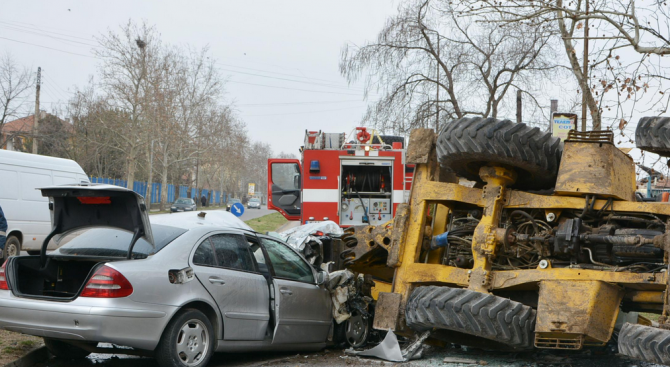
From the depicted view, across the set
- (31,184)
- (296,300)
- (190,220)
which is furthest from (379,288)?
(31,184)

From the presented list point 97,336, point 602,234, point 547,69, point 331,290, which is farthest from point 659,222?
point 547,69

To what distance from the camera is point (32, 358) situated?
20.0 feet

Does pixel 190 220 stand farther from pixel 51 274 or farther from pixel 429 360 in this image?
pixel 429 360

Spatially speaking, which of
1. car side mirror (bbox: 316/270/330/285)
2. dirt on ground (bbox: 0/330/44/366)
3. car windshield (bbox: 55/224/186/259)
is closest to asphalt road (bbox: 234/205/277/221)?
car side mirror (bbox: 316/270/330/285)

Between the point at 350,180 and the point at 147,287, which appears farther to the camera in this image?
the point at 350,180

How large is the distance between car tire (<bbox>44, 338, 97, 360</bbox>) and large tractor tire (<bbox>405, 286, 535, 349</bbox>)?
3162 mm

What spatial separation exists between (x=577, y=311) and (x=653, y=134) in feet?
5.26

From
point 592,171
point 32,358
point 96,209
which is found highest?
point 592,171

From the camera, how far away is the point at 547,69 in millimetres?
19891

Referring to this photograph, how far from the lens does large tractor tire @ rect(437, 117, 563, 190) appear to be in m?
5.98

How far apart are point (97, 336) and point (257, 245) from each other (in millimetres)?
1949

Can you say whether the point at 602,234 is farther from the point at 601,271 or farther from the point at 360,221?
the point at 360,221

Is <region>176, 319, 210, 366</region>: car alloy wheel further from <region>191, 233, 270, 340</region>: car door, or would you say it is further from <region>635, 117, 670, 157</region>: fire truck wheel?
<region>635, 117, 670, 157</region>: fire truck wheel

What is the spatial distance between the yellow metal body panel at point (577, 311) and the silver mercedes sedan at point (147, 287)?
7.94 feet
